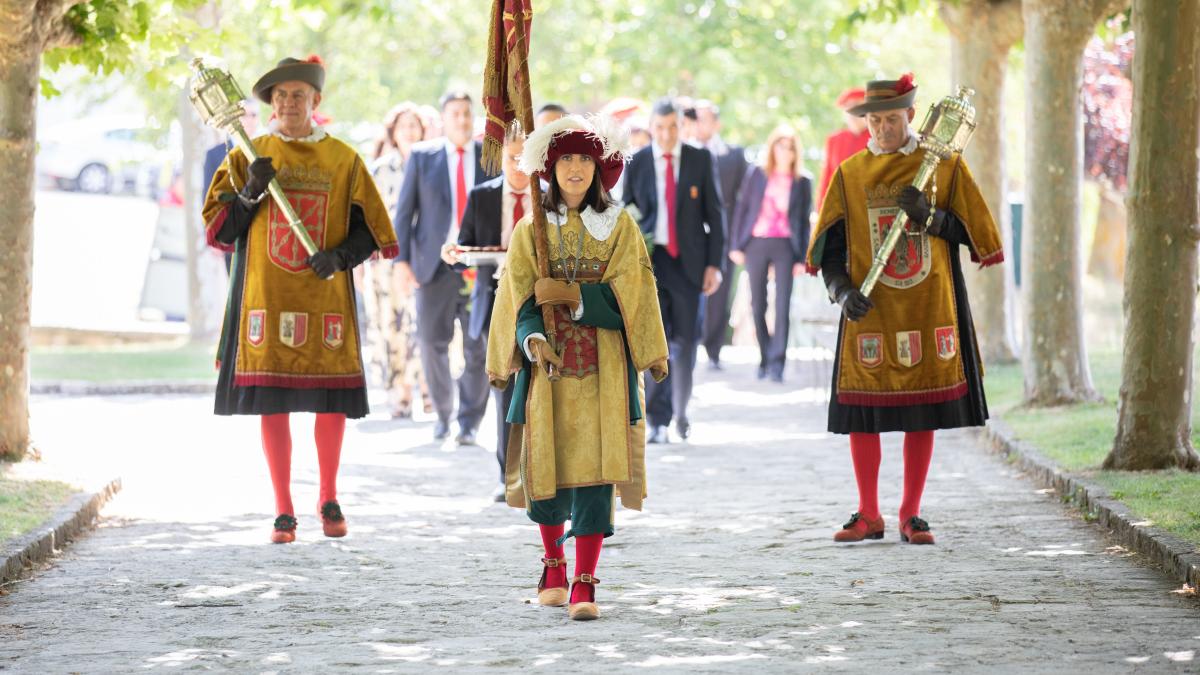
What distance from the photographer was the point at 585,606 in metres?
7.54

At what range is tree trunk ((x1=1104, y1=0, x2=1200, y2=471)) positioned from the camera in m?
10.9

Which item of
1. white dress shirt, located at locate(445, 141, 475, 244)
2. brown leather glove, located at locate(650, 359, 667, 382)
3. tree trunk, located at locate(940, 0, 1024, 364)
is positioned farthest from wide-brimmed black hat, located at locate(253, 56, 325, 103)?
tree trunk, located at locate(940, 0, 1024, 364)

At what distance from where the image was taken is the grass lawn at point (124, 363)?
20.1 metres

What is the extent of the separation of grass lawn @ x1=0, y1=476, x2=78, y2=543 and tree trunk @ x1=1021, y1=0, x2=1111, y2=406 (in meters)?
6.94

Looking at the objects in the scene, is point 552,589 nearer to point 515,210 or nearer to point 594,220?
point 594,220

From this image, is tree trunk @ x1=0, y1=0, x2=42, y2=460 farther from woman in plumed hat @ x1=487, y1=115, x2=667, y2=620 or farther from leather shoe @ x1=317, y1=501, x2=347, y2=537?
woman in plumed hat @ x1=487, y1=115, x2=667, y2=620

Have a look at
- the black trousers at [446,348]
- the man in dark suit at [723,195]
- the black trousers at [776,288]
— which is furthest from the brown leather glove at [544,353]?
the black trousers at [776,288]

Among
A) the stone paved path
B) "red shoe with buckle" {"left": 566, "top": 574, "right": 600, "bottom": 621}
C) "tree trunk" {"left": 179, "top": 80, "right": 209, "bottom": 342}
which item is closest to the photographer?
the stone paved path

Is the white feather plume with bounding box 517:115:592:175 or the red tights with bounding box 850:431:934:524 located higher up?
the white feather plume with bounding box 517:115:592:175

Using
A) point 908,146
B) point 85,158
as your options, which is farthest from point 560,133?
point 85,158

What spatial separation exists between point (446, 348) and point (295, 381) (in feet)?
17.1

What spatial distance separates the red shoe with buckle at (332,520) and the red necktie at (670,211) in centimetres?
460

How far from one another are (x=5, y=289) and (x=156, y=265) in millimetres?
18648

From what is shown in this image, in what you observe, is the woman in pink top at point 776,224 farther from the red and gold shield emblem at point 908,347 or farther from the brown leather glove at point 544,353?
the brown leather glove at point 544,353
